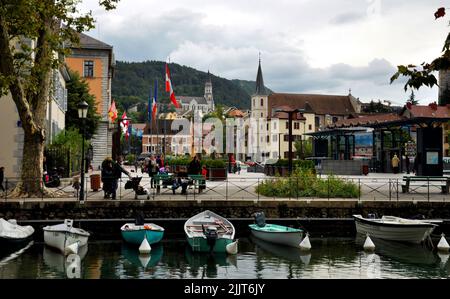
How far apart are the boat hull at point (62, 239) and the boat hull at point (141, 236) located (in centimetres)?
159

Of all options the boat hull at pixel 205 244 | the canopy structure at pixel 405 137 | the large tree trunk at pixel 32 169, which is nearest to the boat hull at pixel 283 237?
the boat hull at pixel 205 244

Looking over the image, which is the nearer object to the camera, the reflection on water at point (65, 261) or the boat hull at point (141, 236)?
the reflection on water at point (65, 261)

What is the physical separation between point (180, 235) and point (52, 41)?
986cm

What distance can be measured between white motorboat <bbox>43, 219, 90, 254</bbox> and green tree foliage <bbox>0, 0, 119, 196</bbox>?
460 cm

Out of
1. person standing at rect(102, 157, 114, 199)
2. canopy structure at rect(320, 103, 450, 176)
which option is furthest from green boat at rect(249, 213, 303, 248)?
person standing at rect(102, 157, 114, 199)

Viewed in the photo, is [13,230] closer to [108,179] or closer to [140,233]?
[140,233]

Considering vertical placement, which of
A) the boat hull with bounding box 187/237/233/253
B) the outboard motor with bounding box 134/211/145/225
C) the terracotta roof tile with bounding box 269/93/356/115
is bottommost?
the boat hull with bounding box 187/237/233/253

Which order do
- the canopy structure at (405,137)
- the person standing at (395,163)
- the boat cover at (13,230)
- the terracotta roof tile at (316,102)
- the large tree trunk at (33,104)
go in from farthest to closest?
the terracotta roof tile at (316,102) < the person standing at (395,163) < the canopy structure at (405,137) < the large tree trunk at (33,104) < the boat cover at (13,230)

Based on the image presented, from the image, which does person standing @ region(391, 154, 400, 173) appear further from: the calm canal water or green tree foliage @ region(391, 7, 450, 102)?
green tree foliage @ region(391, 7, 450, 102)

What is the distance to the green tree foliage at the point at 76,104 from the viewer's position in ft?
171

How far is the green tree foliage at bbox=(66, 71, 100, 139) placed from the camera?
171 ft

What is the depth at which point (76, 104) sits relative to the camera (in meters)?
52.2

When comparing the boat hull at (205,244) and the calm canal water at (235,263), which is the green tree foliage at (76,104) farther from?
the boat hull at (205,244)

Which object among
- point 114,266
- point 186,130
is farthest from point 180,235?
point 186,130
